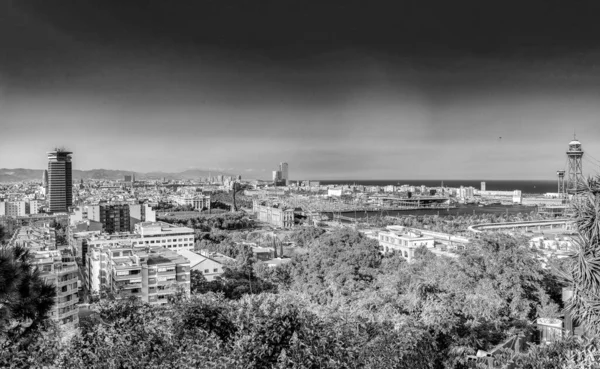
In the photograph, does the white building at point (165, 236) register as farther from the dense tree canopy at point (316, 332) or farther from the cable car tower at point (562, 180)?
the cable car tower at point (562, 180)

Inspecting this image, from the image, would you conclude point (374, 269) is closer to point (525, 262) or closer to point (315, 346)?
point (525, 262)

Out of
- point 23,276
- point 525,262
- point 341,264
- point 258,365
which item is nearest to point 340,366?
point 258,365

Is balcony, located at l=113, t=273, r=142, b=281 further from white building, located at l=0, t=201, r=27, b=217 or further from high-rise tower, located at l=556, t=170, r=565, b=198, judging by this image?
white building, located at l=0, t=201, r=27, b=217

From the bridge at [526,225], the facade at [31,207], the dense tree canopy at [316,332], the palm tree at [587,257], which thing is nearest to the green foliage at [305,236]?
the bridge at [526,225]

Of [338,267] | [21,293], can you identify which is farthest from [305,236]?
[21,293]

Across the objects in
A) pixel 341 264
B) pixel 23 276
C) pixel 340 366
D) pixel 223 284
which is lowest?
pixel 223 284

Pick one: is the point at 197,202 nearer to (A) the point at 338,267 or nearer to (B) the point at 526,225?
(B) the point at 526,225

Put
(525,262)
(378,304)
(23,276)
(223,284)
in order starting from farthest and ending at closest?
(223,284) → (525,262) → (378,304) → (23,276)
